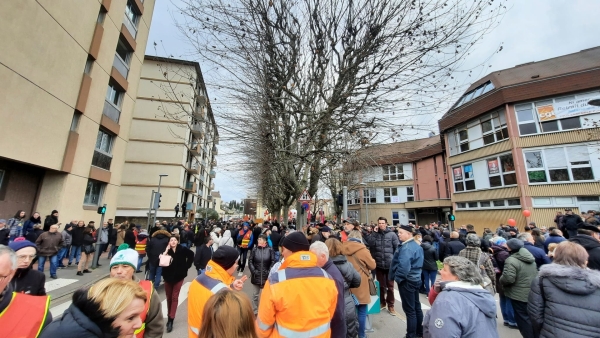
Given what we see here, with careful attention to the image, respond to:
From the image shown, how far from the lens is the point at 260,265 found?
5.95 m

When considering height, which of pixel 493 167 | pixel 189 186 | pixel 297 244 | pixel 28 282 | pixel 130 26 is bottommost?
pixel 28 282

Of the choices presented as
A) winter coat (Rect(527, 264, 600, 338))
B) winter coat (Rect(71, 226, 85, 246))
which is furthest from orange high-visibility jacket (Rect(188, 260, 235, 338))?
winter coat (Rect(71, 226, 85, 246))

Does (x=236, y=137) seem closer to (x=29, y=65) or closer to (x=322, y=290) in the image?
(x=322, y=290)

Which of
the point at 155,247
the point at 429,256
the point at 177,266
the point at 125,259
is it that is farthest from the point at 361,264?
the point at 155,247

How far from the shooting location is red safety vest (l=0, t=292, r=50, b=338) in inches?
68.1

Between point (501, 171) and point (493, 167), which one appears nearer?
point (501, 171)

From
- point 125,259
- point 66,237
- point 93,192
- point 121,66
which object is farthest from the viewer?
point 121,66

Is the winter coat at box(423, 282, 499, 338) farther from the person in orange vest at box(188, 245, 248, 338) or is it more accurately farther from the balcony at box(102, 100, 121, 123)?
the balcony at box(102, 100, 121, 123)

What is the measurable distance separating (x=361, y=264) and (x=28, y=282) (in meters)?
4.65

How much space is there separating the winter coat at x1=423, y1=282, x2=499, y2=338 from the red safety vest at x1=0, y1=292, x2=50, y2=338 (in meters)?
3.12

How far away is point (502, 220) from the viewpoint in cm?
Result: 1680

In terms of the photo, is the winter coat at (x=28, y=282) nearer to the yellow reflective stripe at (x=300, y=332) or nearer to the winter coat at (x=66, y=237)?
the yellow reflective stripe at (x=300, y=332)

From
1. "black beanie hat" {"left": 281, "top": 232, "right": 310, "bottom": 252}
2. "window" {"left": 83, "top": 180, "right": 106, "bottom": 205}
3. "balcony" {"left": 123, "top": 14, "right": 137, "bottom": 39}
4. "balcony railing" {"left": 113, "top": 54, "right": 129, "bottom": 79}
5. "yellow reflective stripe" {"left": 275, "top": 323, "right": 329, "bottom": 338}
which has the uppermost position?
"balcony" {"left": 123, "top": 14, "right": 137, "bottom": 39}

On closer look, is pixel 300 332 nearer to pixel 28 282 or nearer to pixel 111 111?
pixel 28 282
